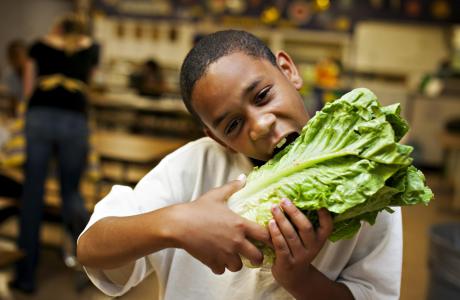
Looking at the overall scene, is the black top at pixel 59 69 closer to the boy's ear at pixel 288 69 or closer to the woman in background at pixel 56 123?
the woman in background at pixel 56 123

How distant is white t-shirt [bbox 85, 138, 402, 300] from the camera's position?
1.10 metres

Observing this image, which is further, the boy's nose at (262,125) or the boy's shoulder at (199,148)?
the boy's shoulder at (199,148)

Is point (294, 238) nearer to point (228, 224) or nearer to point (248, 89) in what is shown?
point (228, 224)

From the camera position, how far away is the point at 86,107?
3877 millimetres

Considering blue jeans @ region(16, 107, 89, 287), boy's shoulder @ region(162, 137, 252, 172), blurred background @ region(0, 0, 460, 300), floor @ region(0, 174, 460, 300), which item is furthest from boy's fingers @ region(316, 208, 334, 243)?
blurred background @ region(0, 0, 460, 300)

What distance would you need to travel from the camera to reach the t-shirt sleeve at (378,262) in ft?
3.60

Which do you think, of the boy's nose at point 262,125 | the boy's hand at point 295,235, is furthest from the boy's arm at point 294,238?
the boy's nose at point 262,125

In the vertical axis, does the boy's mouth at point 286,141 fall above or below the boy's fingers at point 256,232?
above

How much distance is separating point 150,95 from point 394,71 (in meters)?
6.21

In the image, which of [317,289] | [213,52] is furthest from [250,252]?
[213,52]

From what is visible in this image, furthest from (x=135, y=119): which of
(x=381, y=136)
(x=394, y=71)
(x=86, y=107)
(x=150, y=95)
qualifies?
(x=381, y=136)

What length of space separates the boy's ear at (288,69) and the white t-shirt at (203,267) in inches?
9.3

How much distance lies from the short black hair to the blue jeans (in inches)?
113

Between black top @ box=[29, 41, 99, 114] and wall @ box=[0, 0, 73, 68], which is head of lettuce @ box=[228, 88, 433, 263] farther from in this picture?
wall @ box=[0, 0, 73, 68]
